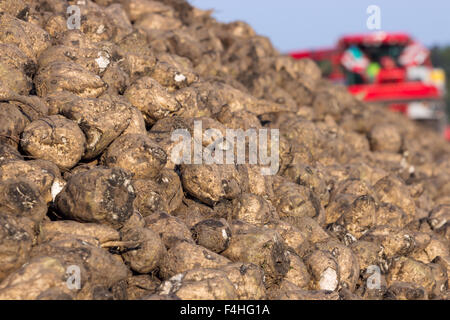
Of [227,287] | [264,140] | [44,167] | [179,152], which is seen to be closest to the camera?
[227,287]

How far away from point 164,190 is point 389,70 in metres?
12.7

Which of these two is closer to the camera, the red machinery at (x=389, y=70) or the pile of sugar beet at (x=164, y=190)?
the pile of sugar beet at (x=164, y=190)

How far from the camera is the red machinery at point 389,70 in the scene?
15719 mm

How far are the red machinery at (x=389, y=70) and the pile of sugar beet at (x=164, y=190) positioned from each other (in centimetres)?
817

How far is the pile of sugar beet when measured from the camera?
4125mm

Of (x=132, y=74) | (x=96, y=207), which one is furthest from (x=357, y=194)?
(x=96, y=207)

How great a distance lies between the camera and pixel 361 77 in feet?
56.0

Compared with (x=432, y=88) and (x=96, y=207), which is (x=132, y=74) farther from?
(x=432, y=88)

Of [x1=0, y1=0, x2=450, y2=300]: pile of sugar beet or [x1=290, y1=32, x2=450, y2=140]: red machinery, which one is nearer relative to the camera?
[x1=0, y1=0, x2=450, y2=300]: pile of sugar beet

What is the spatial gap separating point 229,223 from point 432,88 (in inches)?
472

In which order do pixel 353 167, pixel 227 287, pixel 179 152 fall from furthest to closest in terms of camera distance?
pixel 353 167
pixel 179 152
pixel 227 287

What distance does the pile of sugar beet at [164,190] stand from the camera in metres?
4.12

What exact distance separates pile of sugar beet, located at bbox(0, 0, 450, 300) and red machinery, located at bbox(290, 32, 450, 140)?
A: 8.17m

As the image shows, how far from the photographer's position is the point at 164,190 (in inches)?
200
